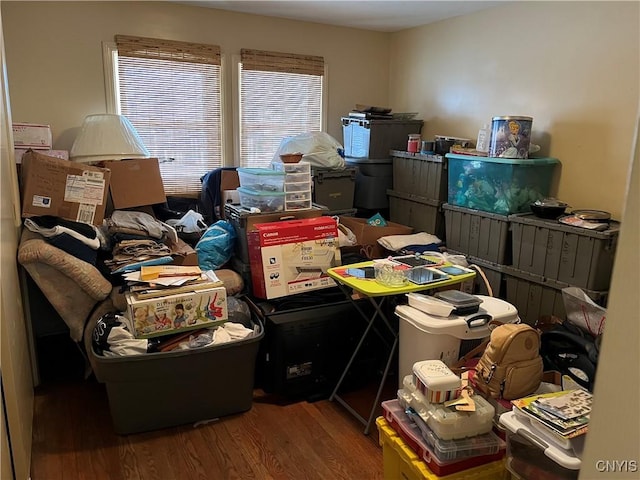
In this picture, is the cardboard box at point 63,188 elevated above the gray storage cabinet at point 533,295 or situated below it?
above

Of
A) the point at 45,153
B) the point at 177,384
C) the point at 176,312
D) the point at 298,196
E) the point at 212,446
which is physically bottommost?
the point at 212,446

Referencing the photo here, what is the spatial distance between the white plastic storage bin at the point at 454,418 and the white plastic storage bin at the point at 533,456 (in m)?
0.13

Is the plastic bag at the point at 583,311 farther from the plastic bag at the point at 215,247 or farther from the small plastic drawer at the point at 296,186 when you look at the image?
the plastic bag at the point at 215,247

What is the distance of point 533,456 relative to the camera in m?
1.45

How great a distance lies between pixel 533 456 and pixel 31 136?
121 inches

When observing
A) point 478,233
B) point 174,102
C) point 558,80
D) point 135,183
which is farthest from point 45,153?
point 558,80

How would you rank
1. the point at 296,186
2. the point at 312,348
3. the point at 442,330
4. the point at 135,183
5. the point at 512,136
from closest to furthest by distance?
the point at 442,330
the point at 312,348
the point at 512,136
the point at 296,186
the point at 135,183

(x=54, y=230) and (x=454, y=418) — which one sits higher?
(x=54, y=230)

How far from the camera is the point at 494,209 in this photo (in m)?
3.07

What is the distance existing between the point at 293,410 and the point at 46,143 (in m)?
2.18

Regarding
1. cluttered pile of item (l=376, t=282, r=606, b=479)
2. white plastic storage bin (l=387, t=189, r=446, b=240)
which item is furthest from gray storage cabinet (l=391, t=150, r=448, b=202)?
cluttered pile of item (l=376, t=282, r=606, b=479)

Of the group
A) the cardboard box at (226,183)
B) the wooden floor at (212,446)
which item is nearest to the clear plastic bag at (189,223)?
the cardboard box at (226,183)

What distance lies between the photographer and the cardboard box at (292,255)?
2766mm

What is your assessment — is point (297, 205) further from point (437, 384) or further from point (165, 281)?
point (437, 384)
